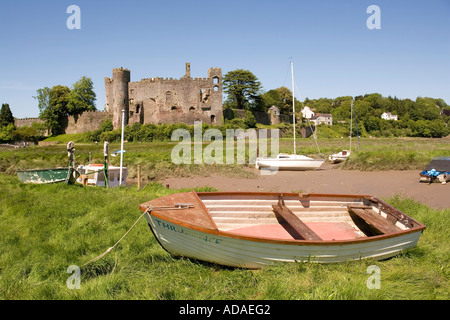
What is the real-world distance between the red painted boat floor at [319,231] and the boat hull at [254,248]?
4.81 ft

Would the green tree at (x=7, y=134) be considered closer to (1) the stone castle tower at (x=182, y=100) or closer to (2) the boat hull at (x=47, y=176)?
(1) the stone castle tower at (x=182, y=100)

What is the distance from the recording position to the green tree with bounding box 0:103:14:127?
2497 inches

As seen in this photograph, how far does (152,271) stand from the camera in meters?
7.08

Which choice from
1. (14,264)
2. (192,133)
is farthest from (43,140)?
(14,264)

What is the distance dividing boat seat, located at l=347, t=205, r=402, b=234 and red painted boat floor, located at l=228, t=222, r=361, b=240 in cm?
46

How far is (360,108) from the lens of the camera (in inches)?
3826

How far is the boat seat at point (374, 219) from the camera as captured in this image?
791 cm

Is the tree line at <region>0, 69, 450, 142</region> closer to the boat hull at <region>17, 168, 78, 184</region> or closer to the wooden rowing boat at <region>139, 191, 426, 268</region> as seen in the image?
the boat hull at <region>17, 168, 78, 184</region>

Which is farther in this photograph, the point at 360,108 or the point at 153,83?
the point at 360,108

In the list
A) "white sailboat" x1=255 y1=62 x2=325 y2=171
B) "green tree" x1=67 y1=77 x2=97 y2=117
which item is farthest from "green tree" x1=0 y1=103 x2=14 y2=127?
"white sailboat" x1=255 y1=62 x2=325 y2=171

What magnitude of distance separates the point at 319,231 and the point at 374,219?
1288 millimetres

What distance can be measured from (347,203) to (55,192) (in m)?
10.5

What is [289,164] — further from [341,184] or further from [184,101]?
[184,101]
